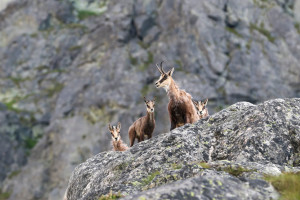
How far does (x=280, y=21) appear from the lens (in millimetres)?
151375

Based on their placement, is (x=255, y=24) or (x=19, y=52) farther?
(x=19, y=52)

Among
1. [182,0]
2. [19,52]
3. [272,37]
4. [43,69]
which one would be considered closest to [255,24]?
[272,37]

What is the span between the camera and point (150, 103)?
25578mm

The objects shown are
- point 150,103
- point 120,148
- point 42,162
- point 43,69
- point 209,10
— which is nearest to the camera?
point 150,103

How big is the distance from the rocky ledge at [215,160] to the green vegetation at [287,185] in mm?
154

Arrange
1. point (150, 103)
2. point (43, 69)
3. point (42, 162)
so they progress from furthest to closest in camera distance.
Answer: point (43, 69) → point (42, 162) → point (150, 103)

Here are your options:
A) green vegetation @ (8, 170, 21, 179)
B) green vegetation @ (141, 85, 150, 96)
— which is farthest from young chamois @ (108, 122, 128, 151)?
green vegetation @ (8, 170, 21, 179)

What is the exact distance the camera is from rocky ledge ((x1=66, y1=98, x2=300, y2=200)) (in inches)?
415

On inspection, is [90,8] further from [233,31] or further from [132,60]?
[233,31]

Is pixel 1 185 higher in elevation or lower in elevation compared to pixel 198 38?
lower

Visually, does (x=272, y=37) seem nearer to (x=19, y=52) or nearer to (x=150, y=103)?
(x=19, y=52)

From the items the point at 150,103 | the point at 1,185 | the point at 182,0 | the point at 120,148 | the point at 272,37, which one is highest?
the point at 182,0

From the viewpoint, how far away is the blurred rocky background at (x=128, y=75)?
5241 inches

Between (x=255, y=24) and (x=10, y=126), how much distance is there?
307 ft
